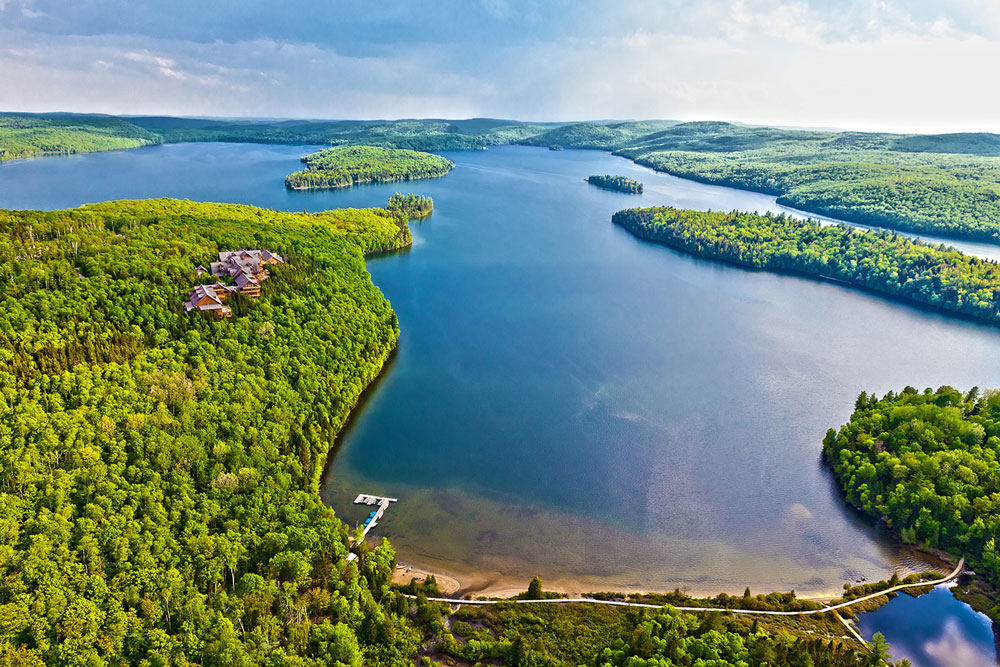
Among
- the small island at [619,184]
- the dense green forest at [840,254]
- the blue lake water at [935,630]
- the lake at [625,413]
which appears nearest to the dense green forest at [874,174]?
the lake at [625,413]

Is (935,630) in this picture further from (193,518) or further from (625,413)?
(193,518)

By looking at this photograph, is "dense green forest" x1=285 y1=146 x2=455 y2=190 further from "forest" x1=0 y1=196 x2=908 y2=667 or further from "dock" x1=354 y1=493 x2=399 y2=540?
"dock" x1=354 y1=493 x2=399 y2=540

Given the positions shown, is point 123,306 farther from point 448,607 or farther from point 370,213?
point 370,213

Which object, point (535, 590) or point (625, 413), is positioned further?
point (625, 413)

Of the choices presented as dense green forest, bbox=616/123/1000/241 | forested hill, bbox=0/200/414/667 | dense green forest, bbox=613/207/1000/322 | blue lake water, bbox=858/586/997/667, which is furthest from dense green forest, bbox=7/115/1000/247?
forested hill, bbox=0/200/414/667

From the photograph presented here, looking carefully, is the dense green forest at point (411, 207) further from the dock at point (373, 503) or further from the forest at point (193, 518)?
the dock at point (373, 503)

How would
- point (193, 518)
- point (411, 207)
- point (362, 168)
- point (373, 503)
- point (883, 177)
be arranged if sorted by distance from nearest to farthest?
1. point (193, 518)
2. point (373, 503)
3. point (411, 207)
4. point (883, 177)
5. point (362, 168)

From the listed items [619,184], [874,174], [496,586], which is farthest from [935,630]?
[874,174]
